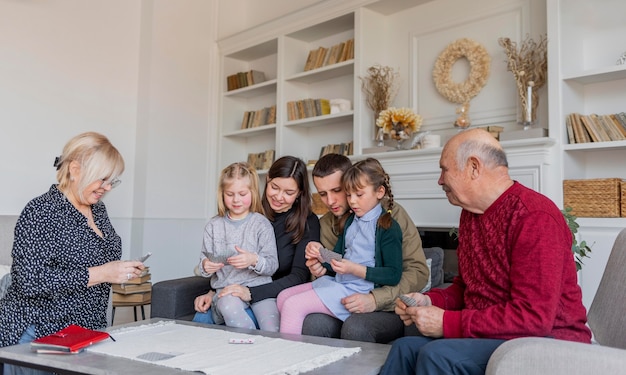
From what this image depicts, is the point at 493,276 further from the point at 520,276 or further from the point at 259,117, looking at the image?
the point at 259,117

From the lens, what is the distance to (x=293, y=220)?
9.16 ft

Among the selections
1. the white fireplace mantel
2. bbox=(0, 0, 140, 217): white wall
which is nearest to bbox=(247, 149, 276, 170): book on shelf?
bbox=(0, 0, 140, 217): white wall

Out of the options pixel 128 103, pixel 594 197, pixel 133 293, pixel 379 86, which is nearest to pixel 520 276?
pixel 594 197

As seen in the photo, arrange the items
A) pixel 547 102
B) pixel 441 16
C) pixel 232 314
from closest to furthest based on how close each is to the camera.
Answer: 1. pixel 232 314
2. pixel 547 102
3. pixel 441 16

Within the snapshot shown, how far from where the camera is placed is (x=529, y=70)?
393 cm

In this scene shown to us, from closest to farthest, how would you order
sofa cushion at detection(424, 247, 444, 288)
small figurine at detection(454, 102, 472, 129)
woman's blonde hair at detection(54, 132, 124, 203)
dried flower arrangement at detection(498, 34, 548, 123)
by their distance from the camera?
1. woman's blonde hair at detection(54, 132, 124, 203)
2. sofa cushion at detection(424, 247, 444, 288)
3. dried flower arrangement at detection(498, 34, 548, 123)
4. small figurine at detection(454, 102, 472, 129)

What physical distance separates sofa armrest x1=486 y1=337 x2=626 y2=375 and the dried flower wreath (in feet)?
11.2

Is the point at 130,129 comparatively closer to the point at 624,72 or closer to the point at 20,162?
the point at 20,162

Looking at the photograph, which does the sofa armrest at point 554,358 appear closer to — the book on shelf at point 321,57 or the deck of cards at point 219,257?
the deck of cards at point 219,257

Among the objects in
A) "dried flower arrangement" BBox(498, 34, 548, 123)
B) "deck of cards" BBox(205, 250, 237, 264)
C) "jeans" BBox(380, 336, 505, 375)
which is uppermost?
"dried flower arrangement" BBox(498, 34, 548, 123)

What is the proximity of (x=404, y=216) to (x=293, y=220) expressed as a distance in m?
0.55

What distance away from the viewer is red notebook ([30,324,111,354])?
5.74 feet

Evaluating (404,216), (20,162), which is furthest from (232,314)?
(20,162)

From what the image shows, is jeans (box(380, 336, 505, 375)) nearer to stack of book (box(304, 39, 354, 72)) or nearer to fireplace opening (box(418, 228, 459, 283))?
fireplace opening (box(418, 228, 459, 283))
